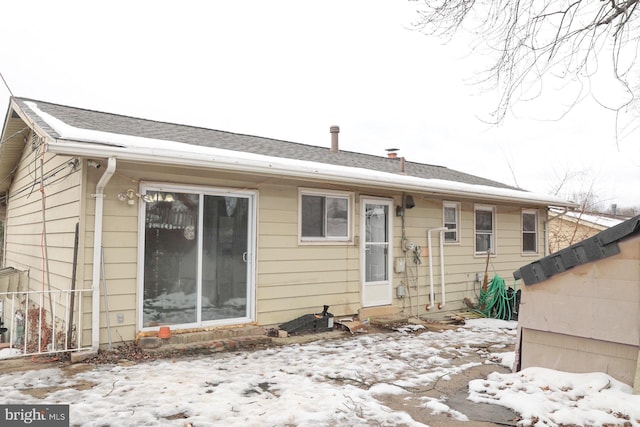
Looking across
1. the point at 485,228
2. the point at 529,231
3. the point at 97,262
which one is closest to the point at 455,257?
the point at 485,228

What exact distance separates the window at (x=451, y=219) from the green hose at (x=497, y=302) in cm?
121

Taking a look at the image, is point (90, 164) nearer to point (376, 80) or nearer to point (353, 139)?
point (376, 80)

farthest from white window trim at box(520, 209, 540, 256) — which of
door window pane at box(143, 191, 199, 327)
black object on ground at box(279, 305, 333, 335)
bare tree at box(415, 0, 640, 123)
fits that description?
door window pane at box(143, 191, 199, 327)

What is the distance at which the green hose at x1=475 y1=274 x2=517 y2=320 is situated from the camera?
8578mm

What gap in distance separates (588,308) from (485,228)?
19.3ft

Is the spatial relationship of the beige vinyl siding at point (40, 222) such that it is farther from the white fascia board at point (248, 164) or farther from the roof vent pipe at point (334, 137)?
the roof vent pipe at point (334, 137)

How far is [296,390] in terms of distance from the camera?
149 inches

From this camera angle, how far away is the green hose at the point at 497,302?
8.58 meters

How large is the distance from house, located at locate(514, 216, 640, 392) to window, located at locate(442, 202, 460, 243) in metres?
4.36

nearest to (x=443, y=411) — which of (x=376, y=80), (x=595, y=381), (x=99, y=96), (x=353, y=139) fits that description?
(x=595, y=381)

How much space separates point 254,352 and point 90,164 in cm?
284

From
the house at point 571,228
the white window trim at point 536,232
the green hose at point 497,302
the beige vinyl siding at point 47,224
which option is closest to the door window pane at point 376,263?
the green hose at point 497,302

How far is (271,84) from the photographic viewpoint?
19.1m

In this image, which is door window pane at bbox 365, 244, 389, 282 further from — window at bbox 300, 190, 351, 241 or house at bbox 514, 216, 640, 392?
house at bbox 514, 216, 640, 392
